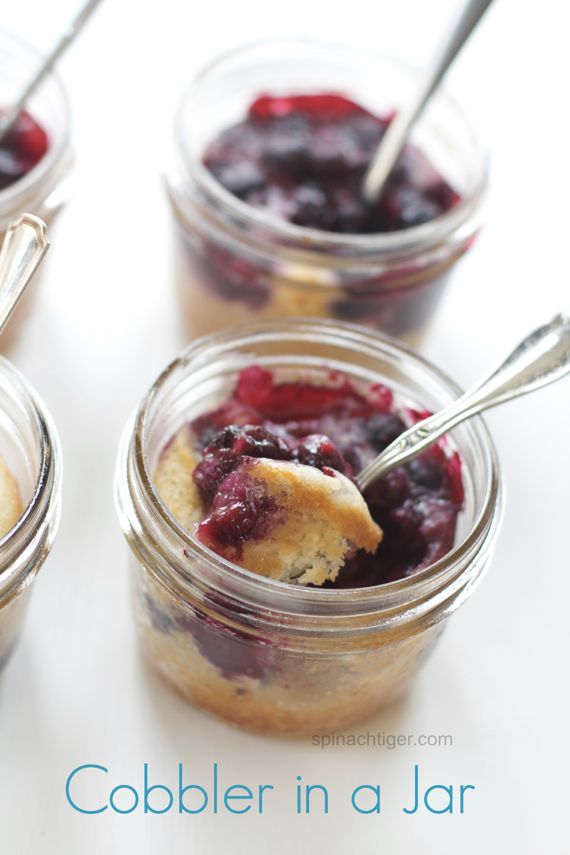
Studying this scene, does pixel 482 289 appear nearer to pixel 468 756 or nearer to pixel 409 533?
pixel 409 533

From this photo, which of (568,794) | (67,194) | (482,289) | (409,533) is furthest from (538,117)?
(568,794)

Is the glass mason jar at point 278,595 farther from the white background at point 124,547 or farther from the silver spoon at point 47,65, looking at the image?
the silver spoon at point 47,65

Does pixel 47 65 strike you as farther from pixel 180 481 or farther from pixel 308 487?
pixel 308 487

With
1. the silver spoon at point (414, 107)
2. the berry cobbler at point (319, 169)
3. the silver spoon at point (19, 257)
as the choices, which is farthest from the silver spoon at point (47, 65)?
the silver spoon at point (19, 257)

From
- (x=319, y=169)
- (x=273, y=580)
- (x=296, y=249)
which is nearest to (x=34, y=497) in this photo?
(x=273, y=580)

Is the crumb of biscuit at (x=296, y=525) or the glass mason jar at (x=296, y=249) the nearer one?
the crumb of biscuit at (x=296, y=525)

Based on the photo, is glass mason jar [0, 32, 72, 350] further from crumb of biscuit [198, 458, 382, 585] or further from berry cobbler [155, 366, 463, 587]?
crumb of biscuit [198, 458, 382, 585]
